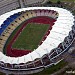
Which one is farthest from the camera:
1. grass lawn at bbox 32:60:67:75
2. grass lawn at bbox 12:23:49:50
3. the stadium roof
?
grass lawn at bbox 12:23:49:50

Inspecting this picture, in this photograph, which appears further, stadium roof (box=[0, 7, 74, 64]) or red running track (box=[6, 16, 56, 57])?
red running track (box=[6, 16, 56, 57])

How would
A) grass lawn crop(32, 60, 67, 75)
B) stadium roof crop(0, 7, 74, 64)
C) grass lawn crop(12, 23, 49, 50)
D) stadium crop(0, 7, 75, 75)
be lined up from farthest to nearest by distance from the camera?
grass lawn crop(12, 23, 49, 50) → stadium crop(0, 7, 75, 75) → stadium roof crop(0, 7, 74, 64) → grass lawn crop(32, 60, 67, 75)

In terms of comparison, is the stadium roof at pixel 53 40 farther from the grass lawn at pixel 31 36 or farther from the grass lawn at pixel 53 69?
the grass lawn at pixel 31 36

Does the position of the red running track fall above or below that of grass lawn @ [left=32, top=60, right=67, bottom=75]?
above

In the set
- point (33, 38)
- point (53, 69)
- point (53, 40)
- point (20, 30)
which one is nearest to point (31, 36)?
point (33, 38)

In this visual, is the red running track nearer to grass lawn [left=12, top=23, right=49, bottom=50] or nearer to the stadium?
the stadium

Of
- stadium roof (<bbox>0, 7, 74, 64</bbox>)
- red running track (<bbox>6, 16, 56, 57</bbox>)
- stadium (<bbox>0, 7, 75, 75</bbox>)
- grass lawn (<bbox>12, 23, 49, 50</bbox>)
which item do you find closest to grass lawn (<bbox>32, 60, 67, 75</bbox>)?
stadium (<bbox>0, 7, 75, 75</bbox>)

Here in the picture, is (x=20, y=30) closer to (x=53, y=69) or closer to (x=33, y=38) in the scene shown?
(x=33, y=38)

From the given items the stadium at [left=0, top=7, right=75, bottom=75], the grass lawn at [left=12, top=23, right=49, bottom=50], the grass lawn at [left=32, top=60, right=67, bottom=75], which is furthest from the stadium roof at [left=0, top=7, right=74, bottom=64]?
the grass lawn at [left=12, top=23, right=49, bottom=50]
